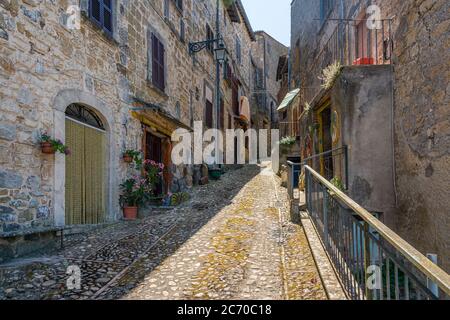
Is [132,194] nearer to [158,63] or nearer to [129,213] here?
[129,213]

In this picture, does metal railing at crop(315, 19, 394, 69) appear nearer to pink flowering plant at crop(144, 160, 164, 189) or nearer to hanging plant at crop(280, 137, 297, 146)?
hanging plant at crop(280, 137, 297, 146)

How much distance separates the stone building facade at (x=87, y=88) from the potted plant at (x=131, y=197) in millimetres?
162

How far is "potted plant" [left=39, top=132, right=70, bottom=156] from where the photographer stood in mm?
4680

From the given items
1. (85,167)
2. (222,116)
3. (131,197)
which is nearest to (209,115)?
(222,116)

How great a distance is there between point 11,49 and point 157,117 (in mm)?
4136

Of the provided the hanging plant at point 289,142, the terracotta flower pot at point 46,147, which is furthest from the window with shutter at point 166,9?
the hanging plant at point 289,142

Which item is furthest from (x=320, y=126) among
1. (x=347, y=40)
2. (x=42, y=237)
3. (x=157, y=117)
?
(x=42, y=237)

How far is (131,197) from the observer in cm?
678

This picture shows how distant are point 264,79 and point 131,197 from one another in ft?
80.8

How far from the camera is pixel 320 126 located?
811 centimetres

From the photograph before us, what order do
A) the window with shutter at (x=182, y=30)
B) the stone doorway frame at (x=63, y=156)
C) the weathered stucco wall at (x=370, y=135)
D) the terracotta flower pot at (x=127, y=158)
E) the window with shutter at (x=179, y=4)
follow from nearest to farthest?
1. the stone doorway frame at (x=63, y=156)
2. the weathered stucco wall at (x=370, y=135)
3. the terracotta flower pot at (x=127, y=158)
4. the window with shutter at (x=179, y=4)
5. the window with shutter at (x=182, y=30)

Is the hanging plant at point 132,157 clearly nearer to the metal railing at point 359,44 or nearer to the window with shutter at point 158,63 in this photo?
the window with shutter at point 158,63

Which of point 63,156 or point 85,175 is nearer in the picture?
point 63,156

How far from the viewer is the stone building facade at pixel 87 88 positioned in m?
4.30
